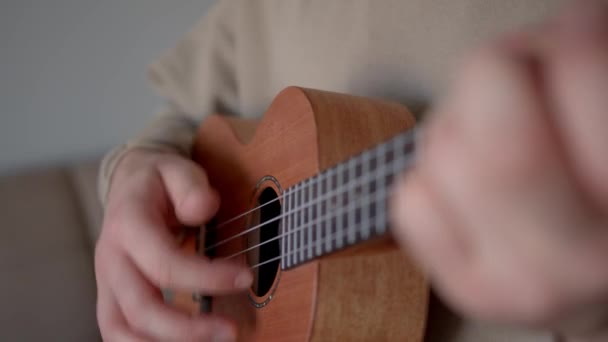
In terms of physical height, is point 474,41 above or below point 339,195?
above

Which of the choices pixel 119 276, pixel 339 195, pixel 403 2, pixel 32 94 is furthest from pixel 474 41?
pixel 32 94

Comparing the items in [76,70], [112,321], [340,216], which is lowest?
[112,321]

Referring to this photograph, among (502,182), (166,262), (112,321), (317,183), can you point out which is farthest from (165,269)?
(502,182)

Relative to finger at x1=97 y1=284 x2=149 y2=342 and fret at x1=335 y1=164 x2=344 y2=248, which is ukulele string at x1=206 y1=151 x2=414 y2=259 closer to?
fret at x1=335 y1=164 x2=344 y2=248

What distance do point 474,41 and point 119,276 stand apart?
0.43m

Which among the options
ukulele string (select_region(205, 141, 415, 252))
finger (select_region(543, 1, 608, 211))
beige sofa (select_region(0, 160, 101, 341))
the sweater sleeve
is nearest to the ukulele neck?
ukulele string (select_region(205, 141, 415, 252))

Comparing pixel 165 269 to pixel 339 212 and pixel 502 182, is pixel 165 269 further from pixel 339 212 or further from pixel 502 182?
pixel 502 182

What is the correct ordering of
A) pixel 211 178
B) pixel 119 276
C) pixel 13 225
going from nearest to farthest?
pixel 119 276, pixel 211 178, pixel 13 225

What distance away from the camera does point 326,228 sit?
1.40 ft

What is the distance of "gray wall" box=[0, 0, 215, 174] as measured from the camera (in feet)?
4.19

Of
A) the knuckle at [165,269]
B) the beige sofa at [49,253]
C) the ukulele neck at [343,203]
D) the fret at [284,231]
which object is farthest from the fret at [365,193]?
the beige sofa at [49,253]

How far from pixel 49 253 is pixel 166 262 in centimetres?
84

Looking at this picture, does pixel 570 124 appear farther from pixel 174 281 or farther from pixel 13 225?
pixel 13 225

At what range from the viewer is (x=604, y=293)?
0.81ft
